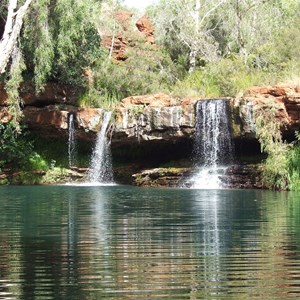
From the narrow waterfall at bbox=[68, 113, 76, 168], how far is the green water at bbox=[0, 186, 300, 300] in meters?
13.9

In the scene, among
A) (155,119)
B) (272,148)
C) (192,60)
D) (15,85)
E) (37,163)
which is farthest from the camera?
(192,60)

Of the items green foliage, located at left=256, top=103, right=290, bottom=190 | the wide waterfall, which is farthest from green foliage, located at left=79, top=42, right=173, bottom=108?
green foliage, located at left=256, top=103, right=290, bottom=190

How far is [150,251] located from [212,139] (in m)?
21.3

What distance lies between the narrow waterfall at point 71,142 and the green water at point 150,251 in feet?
45.6

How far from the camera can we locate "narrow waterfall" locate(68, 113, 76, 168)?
3362cm

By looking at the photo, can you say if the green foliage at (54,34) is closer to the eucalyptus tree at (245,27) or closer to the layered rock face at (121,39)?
the layered rock face at (121,39)

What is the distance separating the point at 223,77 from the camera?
34000mm

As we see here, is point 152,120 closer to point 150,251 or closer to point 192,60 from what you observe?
point 192,60

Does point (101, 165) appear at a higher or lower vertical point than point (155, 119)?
lower

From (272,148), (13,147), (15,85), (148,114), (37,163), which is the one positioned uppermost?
(15,85)

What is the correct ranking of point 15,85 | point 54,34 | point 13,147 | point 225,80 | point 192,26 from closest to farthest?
point 15,85, point 54,34, point 225,80, point 13,147, point 192,26

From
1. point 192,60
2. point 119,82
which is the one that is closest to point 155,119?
point 119,82

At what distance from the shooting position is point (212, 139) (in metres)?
31.7

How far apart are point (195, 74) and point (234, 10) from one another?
657cm
